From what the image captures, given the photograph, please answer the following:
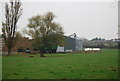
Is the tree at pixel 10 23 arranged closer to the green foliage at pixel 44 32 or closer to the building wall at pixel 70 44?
the green foliage at pixel 44 32

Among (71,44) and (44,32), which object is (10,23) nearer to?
(44,32)

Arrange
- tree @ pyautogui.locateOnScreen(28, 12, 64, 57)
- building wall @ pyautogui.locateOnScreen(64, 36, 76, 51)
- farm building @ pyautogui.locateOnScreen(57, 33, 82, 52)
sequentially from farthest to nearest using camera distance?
1. building wall @ pyautogui.locateOnScreen(64, 36, 76, 51)
2. farm building @ pyautogui.locateOnScreen(57, 33, 82, 52)
3. tree @ pyautogui.locateOnScreen(28, 12, 64, 57)

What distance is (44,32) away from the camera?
152 ft

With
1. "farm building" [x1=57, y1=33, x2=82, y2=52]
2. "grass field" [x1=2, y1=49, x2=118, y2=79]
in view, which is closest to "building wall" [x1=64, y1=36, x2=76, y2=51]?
"farm building" [x1=57, y1=33, x2=82, y2=52]

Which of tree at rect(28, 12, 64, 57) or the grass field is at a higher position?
tree at rect(28, 12, 64, 57)

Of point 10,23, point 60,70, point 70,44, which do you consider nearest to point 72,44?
point 70,44

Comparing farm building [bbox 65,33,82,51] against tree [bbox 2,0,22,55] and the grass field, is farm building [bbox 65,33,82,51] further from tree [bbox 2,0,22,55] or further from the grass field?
the grass field

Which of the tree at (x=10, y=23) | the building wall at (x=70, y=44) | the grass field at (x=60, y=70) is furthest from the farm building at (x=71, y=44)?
the grass field at (x=60, y=70)

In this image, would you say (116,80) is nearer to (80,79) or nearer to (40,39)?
(80,79)

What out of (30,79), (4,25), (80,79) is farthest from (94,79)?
(4,25)

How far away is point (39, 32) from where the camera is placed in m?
46.6

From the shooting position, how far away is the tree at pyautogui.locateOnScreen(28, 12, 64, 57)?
45781mm

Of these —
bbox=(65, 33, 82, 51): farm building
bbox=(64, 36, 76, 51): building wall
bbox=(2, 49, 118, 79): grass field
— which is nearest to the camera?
bbox=(2, 49, 118, 79): grass field

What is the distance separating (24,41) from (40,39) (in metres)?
25.2
